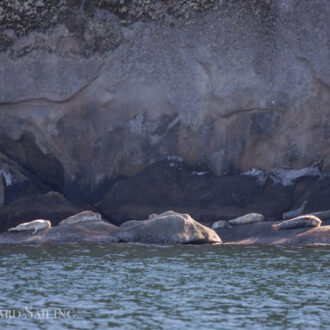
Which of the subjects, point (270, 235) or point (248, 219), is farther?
point (248, 219)

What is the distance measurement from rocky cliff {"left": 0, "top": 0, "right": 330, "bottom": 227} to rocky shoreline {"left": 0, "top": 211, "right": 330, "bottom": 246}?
9.01 feet

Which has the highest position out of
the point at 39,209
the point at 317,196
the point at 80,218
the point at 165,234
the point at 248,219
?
the point at 39,209

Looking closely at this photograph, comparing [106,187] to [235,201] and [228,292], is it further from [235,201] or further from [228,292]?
[228,292]

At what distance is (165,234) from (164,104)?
7002 mm

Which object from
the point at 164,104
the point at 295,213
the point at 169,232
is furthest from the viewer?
the point at 164,104

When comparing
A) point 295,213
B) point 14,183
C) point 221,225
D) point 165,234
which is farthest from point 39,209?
point 295,213

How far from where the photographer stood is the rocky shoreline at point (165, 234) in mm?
20062

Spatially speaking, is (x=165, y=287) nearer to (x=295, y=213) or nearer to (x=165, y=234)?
(x=165, y=234)

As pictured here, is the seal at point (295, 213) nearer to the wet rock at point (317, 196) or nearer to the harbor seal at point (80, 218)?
the wet rock at point (317, 196)

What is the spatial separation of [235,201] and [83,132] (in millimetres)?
6047

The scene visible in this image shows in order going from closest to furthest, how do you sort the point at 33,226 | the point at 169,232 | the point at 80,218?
the point at 169,232 < the point at 33,226 < the point at 80,218

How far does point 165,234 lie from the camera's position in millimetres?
20203

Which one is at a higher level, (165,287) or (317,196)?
(317,196)

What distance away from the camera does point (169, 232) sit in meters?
20.2
